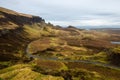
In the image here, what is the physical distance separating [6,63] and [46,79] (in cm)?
6437

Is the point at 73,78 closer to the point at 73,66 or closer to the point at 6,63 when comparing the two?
the point at 73,66

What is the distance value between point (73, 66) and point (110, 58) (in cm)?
4513

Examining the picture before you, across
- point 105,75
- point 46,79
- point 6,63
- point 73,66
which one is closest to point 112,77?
point 105,75

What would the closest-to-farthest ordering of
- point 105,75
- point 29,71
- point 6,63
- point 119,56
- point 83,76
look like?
1. point 29,71
2. point 83,76
3. point 105,75
4. point 6,63
5. point 119,56

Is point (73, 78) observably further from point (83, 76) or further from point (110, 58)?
point (110, 58)

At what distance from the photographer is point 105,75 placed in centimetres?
14600

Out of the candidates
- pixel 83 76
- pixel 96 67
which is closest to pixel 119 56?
pixel 96 67

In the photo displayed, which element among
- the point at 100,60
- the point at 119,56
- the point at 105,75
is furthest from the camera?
the point at 100,60

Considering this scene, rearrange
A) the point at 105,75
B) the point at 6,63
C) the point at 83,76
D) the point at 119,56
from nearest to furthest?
the point at 83,76
the point at 105,75
the point at 6,63
the point at 119,56

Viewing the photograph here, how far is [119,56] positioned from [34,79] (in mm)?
100992

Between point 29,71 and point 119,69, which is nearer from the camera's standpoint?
point 29,71

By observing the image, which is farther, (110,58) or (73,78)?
(110,58)

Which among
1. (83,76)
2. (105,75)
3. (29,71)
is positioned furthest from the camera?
(105,75)

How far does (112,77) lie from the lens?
5556 inches
